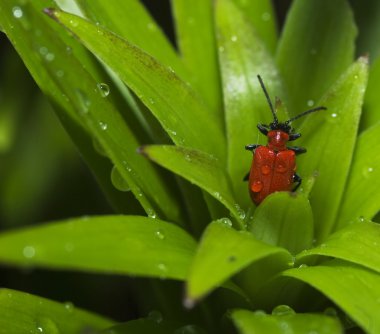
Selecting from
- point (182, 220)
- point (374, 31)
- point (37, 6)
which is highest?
point (37, 6)

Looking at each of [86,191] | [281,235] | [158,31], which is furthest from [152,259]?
[86,191]

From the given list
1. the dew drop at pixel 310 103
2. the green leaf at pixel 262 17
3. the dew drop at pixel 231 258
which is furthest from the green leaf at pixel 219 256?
the green leaf at pixel 262 17

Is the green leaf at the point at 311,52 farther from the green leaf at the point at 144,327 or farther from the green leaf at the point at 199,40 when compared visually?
the green leaf at the point at 144,327

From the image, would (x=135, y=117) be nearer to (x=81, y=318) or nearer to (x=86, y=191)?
(x=81, y=318)

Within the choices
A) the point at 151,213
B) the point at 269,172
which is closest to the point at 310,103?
the point at 269,172

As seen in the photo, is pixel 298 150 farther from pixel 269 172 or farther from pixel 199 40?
pixel 199 40

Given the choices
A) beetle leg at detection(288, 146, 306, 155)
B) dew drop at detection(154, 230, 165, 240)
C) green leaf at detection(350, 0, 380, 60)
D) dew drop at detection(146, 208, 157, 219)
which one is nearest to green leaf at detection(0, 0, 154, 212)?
dew drop at detection(146, 208, 157, 219)
